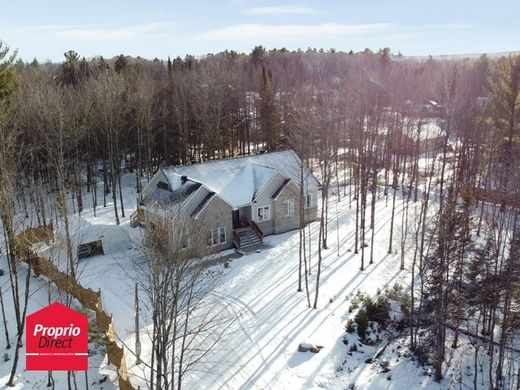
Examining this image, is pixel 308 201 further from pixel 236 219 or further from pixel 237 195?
pixel 237 195

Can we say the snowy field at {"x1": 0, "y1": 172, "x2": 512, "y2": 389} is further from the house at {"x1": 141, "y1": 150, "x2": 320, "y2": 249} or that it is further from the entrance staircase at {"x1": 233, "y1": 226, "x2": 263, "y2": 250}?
the house at {"x1": 141, "y1": 150, "x2": 320, "y2": 249}

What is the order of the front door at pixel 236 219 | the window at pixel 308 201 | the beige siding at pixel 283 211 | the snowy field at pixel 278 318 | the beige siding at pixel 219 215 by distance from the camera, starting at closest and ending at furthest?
the snowy field at pixel 278 318
the beige siding at pixel 219 215
the front door at pixel 236 219
the beige siding at pixel 283 211
the window at pixel 308 201

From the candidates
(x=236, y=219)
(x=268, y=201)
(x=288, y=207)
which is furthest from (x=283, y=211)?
(x=236, y=219)

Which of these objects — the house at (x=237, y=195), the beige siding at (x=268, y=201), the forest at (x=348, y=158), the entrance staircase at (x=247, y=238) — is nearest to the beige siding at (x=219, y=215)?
the house at (x=237, y=195)

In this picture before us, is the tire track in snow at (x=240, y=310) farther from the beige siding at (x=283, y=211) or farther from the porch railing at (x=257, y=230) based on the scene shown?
the beige siding at (x=283, y=211)

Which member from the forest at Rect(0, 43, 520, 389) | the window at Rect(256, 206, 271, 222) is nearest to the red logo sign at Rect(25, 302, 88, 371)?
the forest at Rect(0, 43, 520, 389)

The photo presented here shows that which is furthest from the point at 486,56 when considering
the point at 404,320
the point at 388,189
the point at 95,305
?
the point at 95,305

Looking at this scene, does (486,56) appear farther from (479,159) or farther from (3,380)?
(3,380)
